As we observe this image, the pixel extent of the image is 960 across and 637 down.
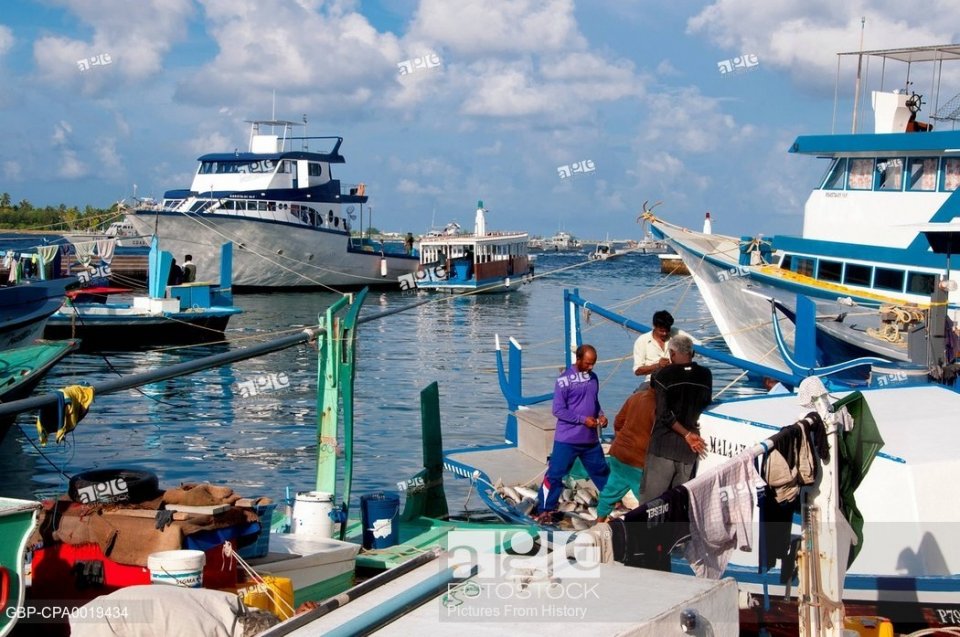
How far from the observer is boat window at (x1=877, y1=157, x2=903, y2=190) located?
21.6 meters

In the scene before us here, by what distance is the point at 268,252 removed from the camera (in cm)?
5372

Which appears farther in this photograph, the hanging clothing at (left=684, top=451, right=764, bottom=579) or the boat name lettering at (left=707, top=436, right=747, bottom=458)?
the boat name lettering at (left=707, top=436, right=747, bottom=458)

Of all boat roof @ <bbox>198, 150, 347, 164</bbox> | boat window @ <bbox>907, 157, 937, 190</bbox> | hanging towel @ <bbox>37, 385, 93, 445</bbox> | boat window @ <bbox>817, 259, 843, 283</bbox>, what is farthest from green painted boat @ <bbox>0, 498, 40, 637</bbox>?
boat roof @ <bbox>198, 150, 347, 164</bbox>

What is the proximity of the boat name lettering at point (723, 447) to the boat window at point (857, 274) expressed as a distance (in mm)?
13623

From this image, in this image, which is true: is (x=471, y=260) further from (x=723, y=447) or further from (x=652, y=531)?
(x=652, y=531)

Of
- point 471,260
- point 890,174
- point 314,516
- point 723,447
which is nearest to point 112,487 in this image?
point 314,516

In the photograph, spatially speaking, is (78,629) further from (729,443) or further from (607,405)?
(607,405)

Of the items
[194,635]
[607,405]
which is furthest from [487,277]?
[194,635]

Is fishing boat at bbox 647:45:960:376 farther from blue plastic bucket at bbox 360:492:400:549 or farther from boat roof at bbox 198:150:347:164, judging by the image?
boat roof at bbox 198:150:347:164

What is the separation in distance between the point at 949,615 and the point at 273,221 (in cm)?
4729

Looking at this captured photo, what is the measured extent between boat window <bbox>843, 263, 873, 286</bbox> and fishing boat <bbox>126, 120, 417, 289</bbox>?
3399 centimetres

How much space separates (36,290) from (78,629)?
1537 cm

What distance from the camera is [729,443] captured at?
347 inches

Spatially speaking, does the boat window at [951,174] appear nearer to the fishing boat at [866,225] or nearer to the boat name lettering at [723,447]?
the fishing boat at [866,225]
